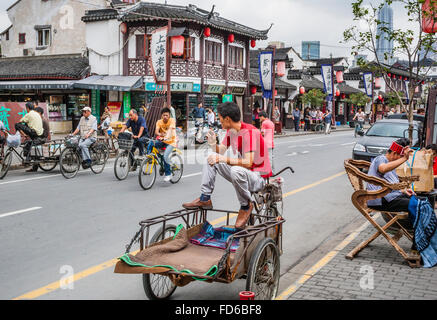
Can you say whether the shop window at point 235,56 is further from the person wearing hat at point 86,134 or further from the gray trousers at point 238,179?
the gray trousers at point 238,179

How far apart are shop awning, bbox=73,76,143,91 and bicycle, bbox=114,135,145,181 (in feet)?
56.0

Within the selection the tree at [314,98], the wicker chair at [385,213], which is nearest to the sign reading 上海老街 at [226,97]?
the tree at [314,98]

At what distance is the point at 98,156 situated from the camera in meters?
13.8

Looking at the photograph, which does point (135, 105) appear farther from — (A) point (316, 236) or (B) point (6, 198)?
(A) point (316, 236)

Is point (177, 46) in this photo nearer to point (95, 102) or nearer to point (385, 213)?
point (95, 102)

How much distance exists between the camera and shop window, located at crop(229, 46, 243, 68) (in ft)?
115

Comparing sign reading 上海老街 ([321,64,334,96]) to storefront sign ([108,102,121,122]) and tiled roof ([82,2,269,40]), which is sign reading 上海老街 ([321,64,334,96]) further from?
storefront sign ([108,102,121,122])

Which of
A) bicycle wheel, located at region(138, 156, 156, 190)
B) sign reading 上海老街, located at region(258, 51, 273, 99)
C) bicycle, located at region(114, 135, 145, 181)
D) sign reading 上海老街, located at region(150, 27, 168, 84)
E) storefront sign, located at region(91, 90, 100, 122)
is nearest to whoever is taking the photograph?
bicycle wheel, located at region(138, 156, 156, 190)

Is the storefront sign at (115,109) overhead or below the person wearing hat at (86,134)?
overhead

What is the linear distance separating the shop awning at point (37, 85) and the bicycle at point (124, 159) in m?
18.5

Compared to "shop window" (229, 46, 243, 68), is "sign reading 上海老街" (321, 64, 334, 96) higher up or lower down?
lower down

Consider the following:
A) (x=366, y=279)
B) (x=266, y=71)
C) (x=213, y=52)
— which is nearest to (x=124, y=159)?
(x=366, y=279)

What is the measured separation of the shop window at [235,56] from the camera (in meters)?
34.9

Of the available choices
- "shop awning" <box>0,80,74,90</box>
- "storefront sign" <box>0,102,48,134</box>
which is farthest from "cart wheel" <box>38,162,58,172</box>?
"shop awning" <box>0,80,74,90</box>
